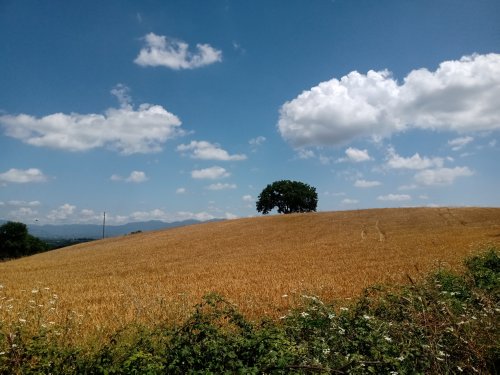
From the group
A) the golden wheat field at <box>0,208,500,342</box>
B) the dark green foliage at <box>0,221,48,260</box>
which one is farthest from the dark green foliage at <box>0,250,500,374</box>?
the dark green foliage at <box>0,221,48,260</box>

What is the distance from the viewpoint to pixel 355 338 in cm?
610

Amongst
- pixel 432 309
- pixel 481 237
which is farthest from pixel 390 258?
pixel 432 309

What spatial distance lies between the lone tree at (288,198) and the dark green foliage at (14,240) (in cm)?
5872

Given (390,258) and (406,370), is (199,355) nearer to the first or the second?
(406,370)

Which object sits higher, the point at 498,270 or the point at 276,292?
the point at 498,270

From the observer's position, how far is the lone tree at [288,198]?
333 ft

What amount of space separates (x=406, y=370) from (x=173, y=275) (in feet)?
54.6

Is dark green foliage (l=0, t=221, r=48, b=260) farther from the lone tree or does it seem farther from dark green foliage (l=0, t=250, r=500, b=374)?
dark green foliage (l=0, t=250, r=500, b=374)

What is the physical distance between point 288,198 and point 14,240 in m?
67.4

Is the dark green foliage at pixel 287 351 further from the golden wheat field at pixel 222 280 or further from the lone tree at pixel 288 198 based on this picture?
the lone tree at pixel 288 198

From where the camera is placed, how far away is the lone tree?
102m

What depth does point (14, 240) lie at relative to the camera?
287 ft

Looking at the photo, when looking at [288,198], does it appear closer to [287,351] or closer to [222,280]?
[222,280]

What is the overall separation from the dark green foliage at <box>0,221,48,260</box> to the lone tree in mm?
58720
